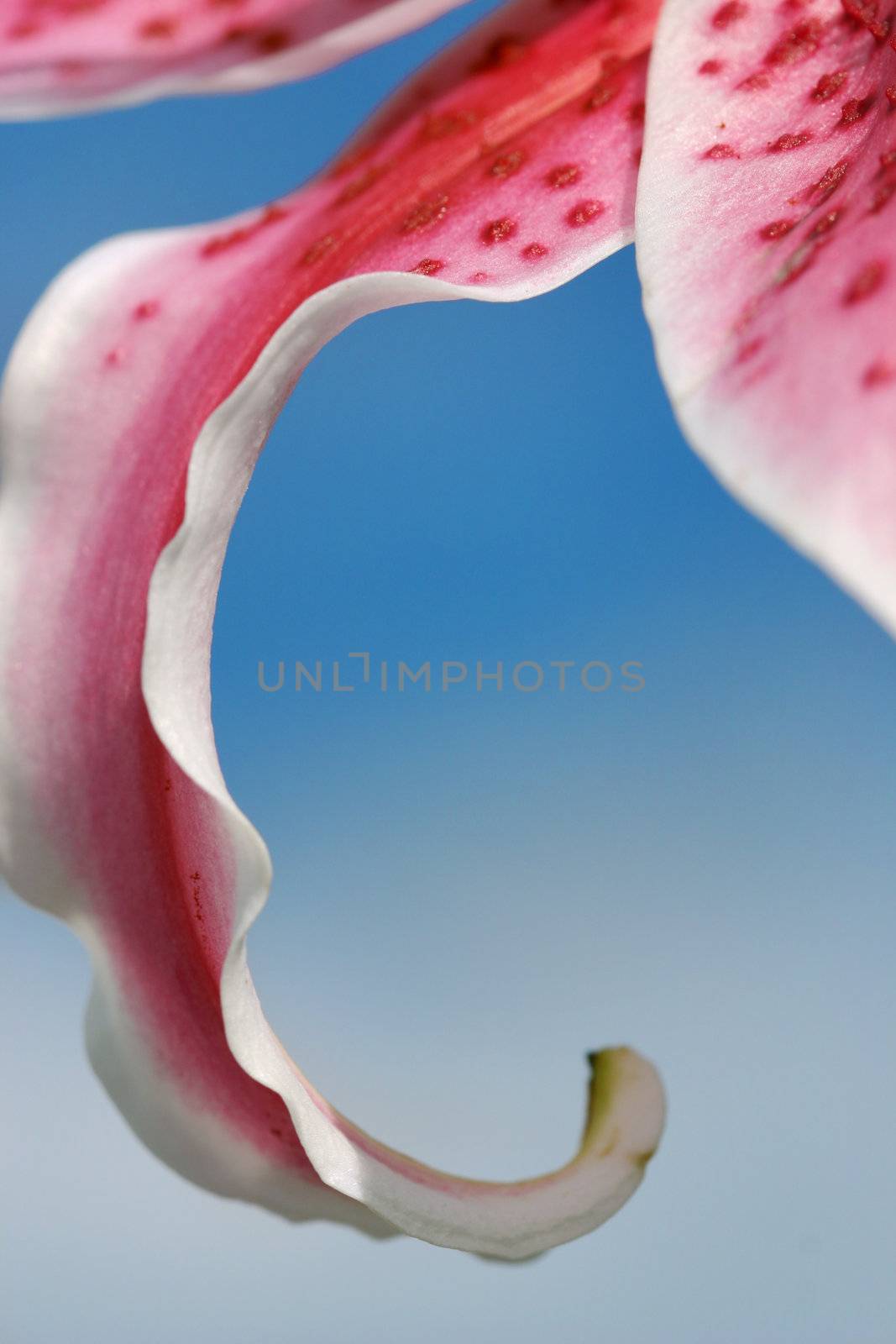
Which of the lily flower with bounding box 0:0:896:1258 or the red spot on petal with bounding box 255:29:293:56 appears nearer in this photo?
the lily flower with bounding box 0:0:896:1258

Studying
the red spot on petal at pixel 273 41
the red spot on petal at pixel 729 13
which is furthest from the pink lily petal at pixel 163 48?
the red spot on petal at pixel 729 13

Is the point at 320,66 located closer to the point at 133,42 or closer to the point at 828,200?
the point at 133,42

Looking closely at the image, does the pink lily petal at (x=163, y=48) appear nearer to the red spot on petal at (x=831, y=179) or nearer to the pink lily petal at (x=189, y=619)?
the pink lily petal at (x=189, y=619)

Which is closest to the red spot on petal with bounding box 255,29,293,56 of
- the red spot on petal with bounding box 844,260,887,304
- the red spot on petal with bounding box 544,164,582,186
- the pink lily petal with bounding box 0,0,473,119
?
the pink lily petal with bounding box 0,0,473,119

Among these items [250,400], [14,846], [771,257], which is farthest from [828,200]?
[14,846]

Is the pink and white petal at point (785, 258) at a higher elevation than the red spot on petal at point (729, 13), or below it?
below

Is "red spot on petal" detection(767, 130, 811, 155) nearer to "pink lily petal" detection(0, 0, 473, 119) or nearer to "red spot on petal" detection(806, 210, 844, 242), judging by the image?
"red spot on petal" detection(806, 210, 844, 242)

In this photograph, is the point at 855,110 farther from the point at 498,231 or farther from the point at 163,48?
the point at 163,48
